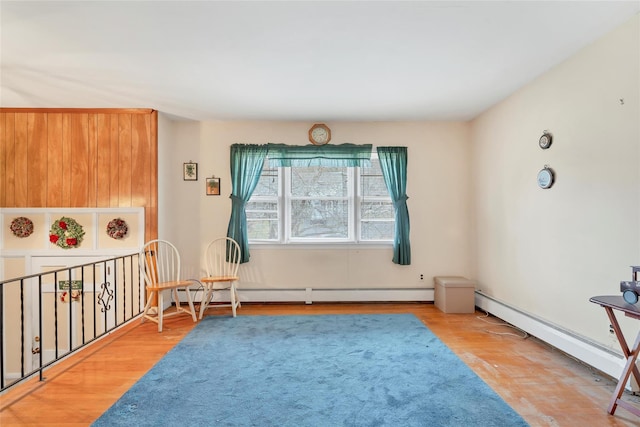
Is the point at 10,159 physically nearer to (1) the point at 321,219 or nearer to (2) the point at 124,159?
(2) the point at 124,159

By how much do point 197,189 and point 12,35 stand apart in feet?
7.84

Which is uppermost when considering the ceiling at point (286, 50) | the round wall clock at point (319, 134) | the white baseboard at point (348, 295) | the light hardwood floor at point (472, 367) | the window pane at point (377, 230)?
the ceiling at point (286, 50)

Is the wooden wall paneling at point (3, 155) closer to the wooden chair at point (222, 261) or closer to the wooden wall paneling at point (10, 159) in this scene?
the wooden wall paneling at point (10, 159)

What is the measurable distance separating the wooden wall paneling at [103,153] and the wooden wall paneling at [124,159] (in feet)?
0.43

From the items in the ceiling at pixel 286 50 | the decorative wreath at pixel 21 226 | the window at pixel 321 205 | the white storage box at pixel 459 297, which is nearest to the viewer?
the ceiling at pixel 286 50

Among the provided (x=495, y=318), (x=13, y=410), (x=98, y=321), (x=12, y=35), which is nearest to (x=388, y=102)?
(x=495, y=318)

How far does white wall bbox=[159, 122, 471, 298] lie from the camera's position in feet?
14.5

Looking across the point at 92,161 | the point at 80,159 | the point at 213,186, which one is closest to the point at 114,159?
the point at 92,161

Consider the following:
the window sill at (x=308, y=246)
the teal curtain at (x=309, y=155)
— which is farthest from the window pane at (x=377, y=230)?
the teal curtain at (x=309, y=155)

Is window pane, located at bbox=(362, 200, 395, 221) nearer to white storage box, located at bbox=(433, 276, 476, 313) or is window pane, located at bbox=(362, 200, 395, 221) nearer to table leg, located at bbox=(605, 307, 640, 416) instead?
white storage box, located at bbox=(433, 276, 476, 313)

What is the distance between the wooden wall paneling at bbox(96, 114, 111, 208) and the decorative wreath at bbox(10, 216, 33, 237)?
912 mm

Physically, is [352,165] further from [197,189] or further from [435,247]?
[197,189]

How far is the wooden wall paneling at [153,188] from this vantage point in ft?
12.9

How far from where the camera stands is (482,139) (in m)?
4.13
